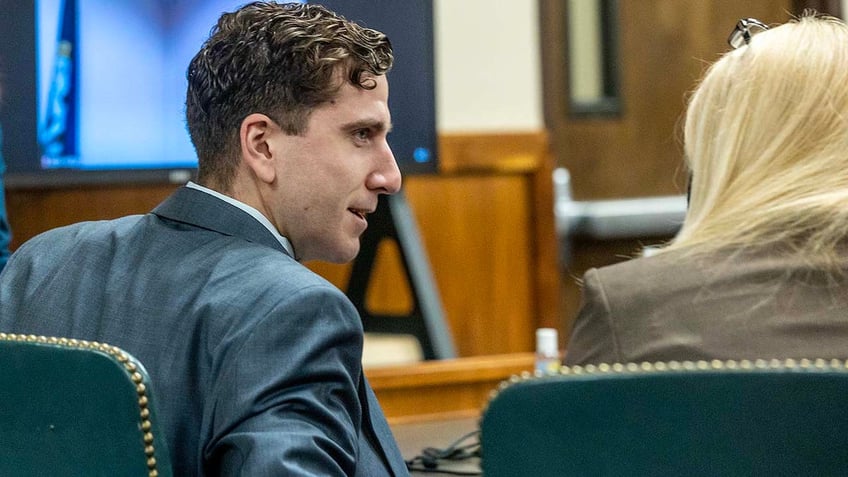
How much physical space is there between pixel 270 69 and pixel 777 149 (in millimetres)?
572

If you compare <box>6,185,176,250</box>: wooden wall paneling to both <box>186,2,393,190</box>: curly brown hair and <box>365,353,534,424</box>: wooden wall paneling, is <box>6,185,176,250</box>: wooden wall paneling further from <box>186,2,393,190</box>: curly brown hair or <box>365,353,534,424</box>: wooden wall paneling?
<box>186,2,393,190</box>: curly brown hair

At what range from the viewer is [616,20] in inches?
159

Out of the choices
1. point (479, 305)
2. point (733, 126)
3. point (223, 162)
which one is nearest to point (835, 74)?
point (733, 126)

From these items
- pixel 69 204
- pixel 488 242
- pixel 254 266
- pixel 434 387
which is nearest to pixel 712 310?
pixel 254 266

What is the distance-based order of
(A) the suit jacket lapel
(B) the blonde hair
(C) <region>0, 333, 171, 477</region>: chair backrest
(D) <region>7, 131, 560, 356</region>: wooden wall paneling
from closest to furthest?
1. (C) <region>0, 333, 171, 477</region>: chair backrest
2. (B) the blonde hair
3. (A) the suit jacket lapel
4. (D) <region>7, 131, 560, 356</region>: wooden wall paneling

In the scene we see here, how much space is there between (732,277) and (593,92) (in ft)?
9.60

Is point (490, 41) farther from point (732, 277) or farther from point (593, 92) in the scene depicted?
point (732, 277)

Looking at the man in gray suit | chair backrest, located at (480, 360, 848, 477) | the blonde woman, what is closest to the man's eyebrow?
the man in gray suit

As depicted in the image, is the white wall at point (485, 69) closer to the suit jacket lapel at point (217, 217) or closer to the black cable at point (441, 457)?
the black cable at point (441, 457)

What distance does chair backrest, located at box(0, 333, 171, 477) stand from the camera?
103cm

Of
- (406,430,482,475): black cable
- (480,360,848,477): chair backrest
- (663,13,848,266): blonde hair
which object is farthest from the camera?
(406,430,482,475): black cable

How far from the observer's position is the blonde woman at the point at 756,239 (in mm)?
1120

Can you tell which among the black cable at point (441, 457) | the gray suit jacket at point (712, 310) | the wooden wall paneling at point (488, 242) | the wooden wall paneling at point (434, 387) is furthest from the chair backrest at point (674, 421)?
the wooden wall paneling at point (488, 242)

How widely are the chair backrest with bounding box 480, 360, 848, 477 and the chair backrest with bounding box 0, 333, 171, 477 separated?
1.05ft
